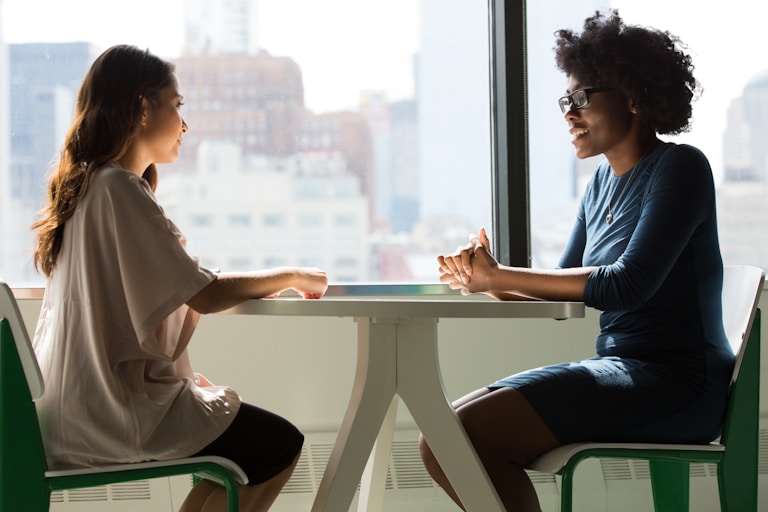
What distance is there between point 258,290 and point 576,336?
60.1 inches

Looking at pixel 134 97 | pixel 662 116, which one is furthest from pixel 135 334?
pixel 662 116

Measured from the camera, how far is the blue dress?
1.72m

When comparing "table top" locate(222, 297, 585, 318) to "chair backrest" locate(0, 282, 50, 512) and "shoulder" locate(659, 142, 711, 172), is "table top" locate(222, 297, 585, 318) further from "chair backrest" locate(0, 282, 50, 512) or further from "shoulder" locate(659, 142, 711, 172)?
"shoulder" locate(659, 142, 711, 172)

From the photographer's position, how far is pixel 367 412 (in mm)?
1631

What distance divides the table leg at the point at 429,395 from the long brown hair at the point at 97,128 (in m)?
0.67

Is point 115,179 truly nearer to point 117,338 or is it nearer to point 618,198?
point 117,338

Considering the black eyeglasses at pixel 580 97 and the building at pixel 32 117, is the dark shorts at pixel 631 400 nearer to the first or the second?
the black eyeglasses at pixel 580 97

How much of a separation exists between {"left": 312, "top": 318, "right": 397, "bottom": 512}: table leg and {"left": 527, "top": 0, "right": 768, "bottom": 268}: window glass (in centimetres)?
152

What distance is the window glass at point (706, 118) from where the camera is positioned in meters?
3.02

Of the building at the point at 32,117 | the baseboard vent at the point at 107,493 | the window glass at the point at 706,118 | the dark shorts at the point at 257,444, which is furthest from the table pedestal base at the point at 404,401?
the building at the point at 32,117

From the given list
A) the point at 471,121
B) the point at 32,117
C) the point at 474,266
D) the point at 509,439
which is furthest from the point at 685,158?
the point at 32,117

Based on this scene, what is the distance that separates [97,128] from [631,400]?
118cm

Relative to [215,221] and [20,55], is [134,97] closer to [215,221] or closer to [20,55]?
[215,221]

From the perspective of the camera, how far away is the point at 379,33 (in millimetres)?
2959
